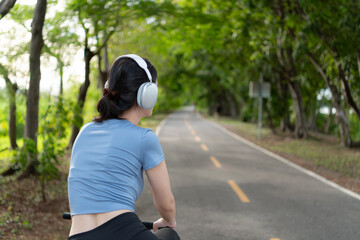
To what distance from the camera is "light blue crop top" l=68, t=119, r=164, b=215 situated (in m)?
1.84

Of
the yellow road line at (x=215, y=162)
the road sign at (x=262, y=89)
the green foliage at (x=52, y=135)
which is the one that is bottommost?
the yellow road line at (x=215, y=162)

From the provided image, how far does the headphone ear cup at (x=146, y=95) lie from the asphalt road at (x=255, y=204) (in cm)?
340

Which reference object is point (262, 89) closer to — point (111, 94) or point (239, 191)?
point (239, 191)

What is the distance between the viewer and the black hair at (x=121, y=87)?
1.93 m

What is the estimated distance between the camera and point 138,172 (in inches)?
75.9

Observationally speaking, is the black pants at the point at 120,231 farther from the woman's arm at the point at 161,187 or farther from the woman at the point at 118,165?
the woman's arm at the point at 161,187

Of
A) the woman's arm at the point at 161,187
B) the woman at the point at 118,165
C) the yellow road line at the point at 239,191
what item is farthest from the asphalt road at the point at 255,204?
the woman at the point at 118,165

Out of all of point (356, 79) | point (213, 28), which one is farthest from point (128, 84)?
point (213, 28)

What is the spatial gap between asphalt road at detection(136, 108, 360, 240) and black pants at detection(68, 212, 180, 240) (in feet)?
10.9

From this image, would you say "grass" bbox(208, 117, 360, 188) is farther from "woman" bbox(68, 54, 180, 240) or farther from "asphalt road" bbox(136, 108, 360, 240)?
"woman" bbox(68, 54, 180, 240)

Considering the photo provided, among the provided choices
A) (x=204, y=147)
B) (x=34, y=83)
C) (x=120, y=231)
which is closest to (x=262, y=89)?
(x=204, y=147)

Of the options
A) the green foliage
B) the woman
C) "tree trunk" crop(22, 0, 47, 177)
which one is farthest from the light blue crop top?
"tree trunk" crop(22, 0, 47, 177)

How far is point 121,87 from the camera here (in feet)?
6.40

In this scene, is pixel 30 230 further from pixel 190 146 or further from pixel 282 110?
pixel 282 110
